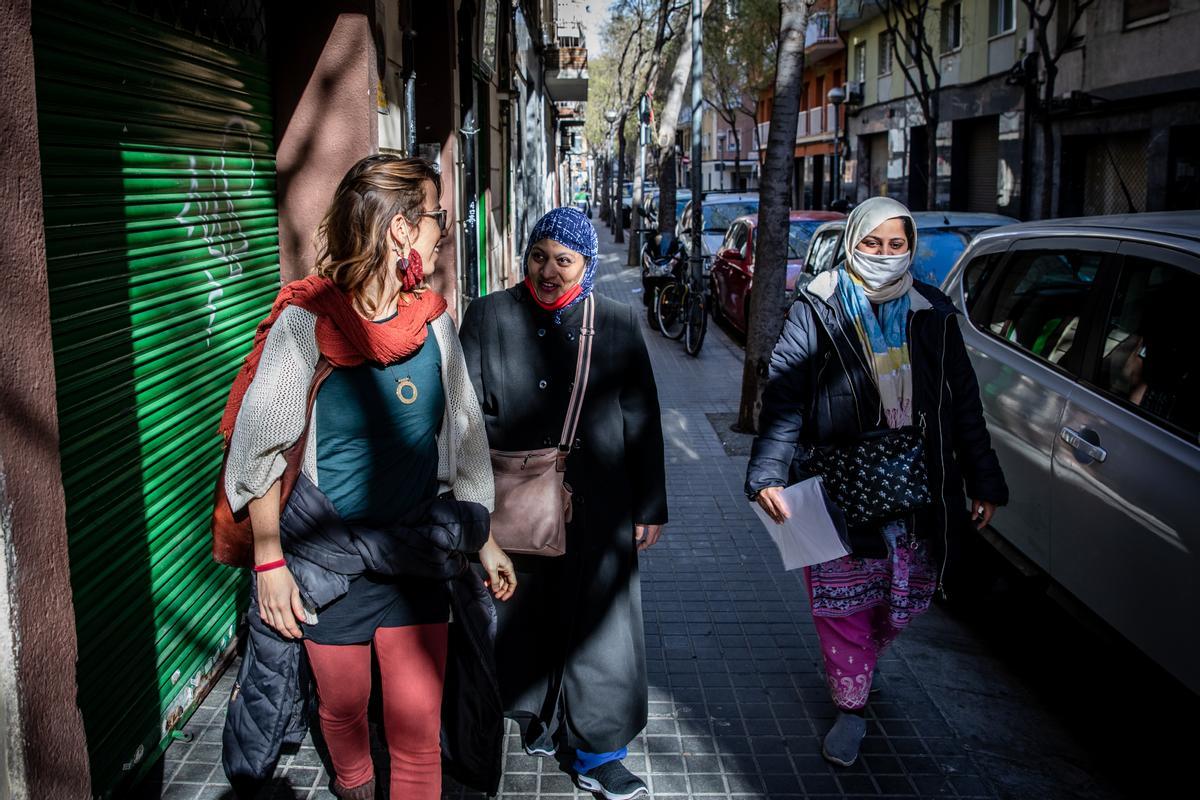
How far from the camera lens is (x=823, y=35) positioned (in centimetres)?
4197

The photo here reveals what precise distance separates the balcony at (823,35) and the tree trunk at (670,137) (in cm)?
1908

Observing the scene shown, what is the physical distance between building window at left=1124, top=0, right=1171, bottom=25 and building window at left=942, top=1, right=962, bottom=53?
940 cm

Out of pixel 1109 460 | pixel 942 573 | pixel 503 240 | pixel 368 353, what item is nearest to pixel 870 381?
pixel 942 573

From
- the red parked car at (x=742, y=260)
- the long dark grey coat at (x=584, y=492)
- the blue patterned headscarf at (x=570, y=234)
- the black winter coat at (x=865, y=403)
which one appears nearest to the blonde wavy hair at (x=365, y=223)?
the blue patterned headscarf at (x=570, y=234)

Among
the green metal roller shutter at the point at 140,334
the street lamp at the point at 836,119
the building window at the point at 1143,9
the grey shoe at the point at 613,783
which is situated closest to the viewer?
the green metal roller shutter at the point at 140,334

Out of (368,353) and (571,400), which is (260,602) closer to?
(368,353)

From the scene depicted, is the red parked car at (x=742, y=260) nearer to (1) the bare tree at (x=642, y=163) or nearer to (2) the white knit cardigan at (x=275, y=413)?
(2) the white knit cardigan at (x=275, y=413)

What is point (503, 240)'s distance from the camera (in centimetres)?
1536

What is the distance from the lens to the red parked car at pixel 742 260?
46.8 feet

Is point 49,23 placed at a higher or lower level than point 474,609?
higher

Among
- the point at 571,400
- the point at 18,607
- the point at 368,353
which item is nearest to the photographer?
the point at 18,607

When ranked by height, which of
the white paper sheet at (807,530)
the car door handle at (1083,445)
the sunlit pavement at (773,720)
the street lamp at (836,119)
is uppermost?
the street lamp at (836,119)

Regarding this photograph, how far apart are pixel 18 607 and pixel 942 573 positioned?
2698 millimetres

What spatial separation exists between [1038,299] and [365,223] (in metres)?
3.43
